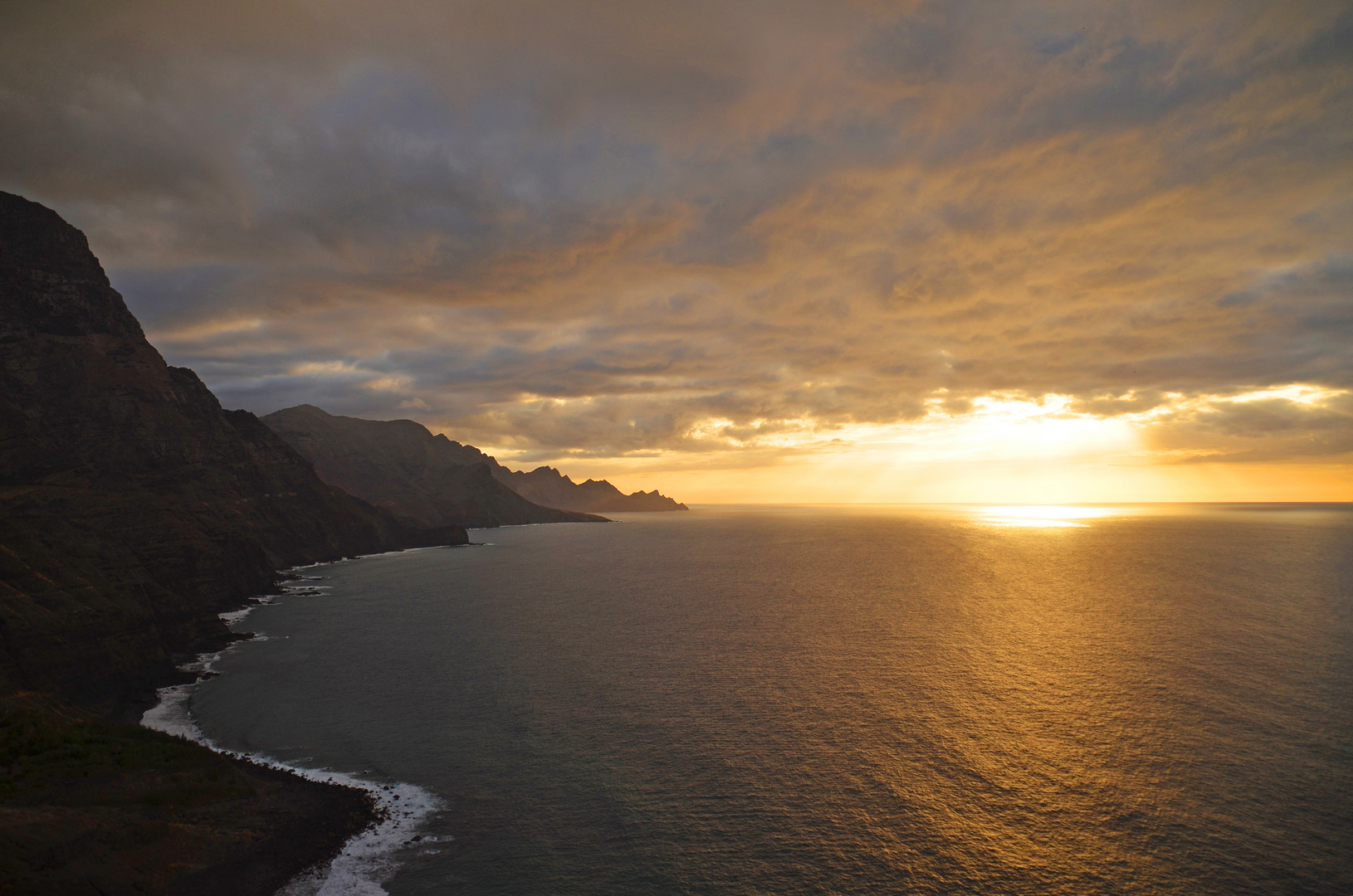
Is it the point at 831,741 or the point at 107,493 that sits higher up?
the point at 107,493

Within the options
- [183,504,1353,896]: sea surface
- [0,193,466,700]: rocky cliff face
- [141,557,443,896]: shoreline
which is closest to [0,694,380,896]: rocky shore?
[141,557,443,896]: shoreline

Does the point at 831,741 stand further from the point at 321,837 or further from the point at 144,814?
the point at 144,814

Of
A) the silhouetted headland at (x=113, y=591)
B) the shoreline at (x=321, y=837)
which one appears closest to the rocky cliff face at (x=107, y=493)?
the silhouetted headland at (x=113, y=591)

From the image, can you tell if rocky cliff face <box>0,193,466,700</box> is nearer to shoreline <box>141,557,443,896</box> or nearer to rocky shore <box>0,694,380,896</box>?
shoreline <box>141,557,443,896</box>

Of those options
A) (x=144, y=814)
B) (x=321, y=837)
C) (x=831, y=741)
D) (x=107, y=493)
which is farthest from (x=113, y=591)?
(x=831, y=741)

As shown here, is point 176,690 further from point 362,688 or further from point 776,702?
point 776,702

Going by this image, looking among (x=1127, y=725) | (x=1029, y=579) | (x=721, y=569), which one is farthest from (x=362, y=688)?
(x=1029, y=579)
